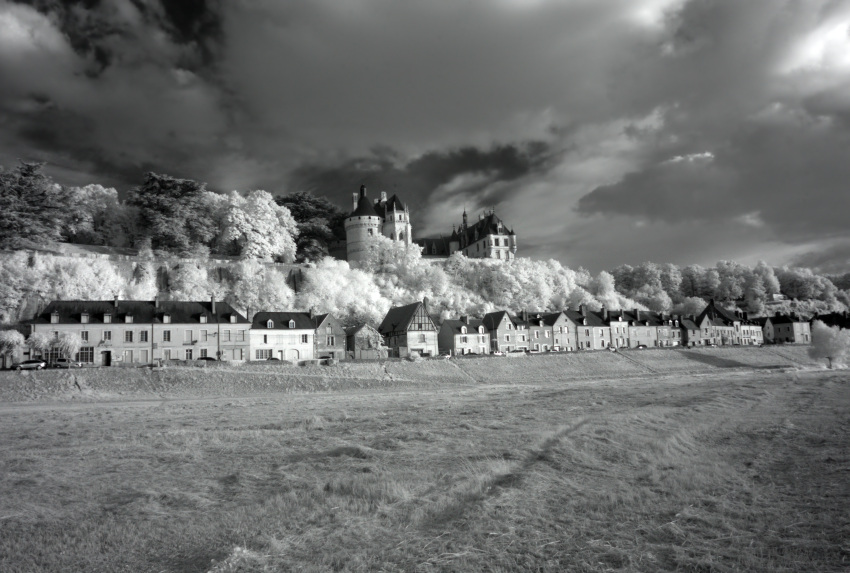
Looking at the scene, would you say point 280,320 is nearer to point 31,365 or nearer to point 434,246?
point 31,365

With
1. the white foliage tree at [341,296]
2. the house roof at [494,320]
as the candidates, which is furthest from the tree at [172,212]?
the house roof at [494,320]

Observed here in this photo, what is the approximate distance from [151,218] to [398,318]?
112ft

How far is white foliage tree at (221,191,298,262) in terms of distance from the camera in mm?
79688

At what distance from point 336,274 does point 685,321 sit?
5876 cm

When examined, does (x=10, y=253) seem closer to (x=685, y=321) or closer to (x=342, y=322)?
(x=342, y=322)

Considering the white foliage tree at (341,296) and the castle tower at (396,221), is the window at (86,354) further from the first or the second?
the castle tower at (396,221)

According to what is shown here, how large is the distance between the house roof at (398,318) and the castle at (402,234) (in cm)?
2204

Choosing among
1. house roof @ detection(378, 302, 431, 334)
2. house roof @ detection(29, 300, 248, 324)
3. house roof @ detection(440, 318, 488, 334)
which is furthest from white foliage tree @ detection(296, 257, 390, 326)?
house roof @ detection(29, 300, 248, 324)

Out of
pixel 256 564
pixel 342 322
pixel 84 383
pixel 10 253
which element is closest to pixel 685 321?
pixel 342 322

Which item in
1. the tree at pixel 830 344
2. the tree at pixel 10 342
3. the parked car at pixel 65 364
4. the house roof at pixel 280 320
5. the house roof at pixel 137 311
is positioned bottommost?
the tree at pixel 830 344

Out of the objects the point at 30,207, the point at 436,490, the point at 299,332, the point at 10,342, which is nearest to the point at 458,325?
the point at 299,332

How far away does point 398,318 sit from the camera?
73.6 metres

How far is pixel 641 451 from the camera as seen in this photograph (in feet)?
53.5

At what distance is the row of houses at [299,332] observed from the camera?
53.3 meters
